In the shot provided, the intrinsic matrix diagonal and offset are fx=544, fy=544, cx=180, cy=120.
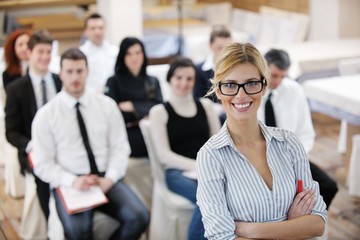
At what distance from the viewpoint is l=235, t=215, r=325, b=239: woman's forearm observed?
1449 mm

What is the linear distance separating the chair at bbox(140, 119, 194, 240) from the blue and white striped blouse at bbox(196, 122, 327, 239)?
1.21m

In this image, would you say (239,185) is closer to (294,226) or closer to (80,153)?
(294,226)

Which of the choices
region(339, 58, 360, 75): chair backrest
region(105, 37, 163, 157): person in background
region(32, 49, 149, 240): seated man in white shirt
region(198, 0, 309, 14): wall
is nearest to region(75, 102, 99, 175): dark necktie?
region(32, 49, 149, 240): seated man in white shirt

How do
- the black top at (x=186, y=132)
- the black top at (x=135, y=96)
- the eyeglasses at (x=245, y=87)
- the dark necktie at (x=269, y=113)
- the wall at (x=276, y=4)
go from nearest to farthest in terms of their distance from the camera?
the eyeglasses at (x=245, y=87)
the dark necktie at (x=269, y=113)
the black top at (x=186, y=132)
the black top at (x=135, y=96)
the wall at (x=276, y=4)

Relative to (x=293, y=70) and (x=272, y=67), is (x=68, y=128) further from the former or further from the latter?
(x=293, y=70)

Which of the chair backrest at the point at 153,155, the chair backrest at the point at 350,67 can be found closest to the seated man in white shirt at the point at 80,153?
the chair backrest at the point at 153,155

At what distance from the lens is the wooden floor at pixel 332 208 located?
3.05 m

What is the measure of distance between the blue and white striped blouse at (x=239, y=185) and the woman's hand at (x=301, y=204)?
1 cm

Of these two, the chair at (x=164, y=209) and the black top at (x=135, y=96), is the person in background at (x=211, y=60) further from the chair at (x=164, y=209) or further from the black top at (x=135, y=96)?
the chair at (x=164, y=209)

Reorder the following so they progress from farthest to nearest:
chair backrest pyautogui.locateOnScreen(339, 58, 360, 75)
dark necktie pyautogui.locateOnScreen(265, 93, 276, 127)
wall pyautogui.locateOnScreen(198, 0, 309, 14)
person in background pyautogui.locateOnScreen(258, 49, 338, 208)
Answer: wall pyautogui.locateOnScreen(198, 0, 309, 14), chair backrest pyautogui.locateOnScreen(339, 58, 360, 75), person in background pyautogui.locateOnScreen(258, 49, 338, 208), dark necktie pyautogui.locateOnScreen(265, 93, 276, 127)

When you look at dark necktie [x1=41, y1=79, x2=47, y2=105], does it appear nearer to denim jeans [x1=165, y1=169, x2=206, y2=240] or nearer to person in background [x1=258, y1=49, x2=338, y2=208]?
denim jeans [x1=165, y1=169, x2=206, y2=240]

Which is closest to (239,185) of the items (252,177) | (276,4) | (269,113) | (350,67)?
(252,177)

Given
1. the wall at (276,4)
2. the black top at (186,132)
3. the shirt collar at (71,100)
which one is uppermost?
the wall at (276,4)

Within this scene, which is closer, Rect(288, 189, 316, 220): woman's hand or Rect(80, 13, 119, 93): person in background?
Rect(288, 189, 316, 220): woman's hand
